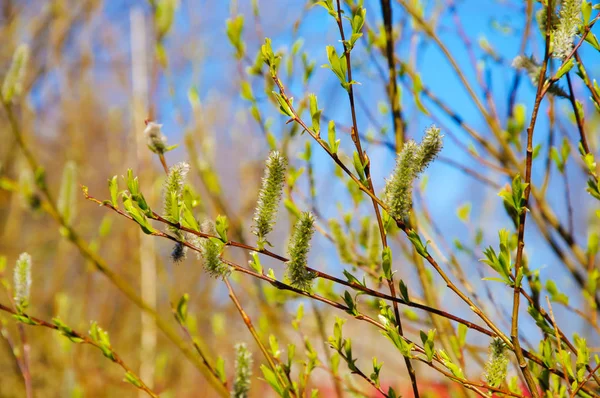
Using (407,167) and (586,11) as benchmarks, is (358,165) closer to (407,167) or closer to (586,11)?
(407,167)

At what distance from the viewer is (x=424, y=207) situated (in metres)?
0.99

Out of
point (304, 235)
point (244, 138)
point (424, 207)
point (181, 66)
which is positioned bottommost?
point (304, 235)

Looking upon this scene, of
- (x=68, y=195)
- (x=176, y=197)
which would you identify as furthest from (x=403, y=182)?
(x=68, y=195)

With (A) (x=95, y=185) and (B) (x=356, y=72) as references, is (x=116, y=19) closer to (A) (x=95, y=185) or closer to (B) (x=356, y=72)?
(A) (x=95, y=185)

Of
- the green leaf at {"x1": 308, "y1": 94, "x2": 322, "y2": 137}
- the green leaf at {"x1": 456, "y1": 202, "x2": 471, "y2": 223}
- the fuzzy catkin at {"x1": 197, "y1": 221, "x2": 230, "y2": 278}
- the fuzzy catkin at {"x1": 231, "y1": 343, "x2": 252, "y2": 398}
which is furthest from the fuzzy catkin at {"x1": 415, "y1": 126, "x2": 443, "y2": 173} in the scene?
the green leaf at {"x1": 456, "y1": 202, "x2": 471, "y2": 223}

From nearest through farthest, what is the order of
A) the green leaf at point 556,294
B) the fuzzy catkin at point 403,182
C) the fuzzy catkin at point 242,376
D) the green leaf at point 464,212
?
1. the fuzzy catkin at point 403,182
2. the fuzzy catkin at point 242,376
3. the green leaf at point 556,294
4. the green leaf at point 464,212

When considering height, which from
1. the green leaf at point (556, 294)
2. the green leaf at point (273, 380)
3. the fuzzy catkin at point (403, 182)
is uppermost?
the green leaf at point (556, 294)

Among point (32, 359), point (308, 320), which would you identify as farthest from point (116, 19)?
point (308, 320)

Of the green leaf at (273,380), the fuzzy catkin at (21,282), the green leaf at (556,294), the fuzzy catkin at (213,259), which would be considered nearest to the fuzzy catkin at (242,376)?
the green leaf at (273,380)

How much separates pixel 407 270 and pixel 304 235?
122cm

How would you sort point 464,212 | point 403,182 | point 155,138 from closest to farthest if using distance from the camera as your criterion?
point 403,182 → point 155,138 → point 464,212

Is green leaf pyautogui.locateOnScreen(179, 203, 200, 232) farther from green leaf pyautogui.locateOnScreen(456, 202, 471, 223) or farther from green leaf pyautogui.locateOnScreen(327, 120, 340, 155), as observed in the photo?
green leaf pyautogui.locateOnScreen(456, 202, 471, 223)

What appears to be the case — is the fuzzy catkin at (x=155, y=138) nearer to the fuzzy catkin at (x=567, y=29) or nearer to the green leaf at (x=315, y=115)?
the green leaf at (x=315, y=115)

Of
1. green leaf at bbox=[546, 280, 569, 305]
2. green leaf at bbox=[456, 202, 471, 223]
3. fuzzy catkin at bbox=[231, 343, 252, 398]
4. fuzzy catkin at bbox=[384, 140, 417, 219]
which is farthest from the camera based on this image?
green leaf at bbox=[456, 202, 471, 223]
